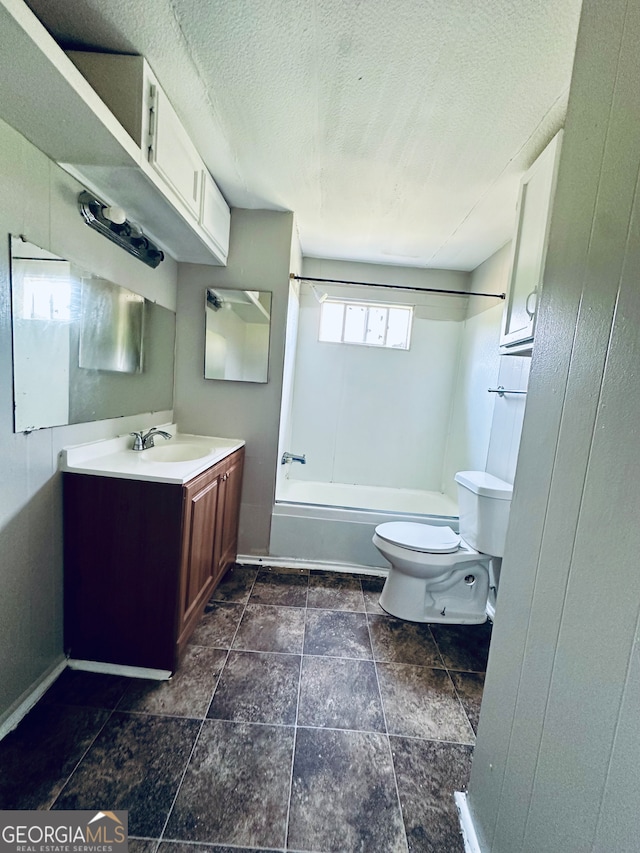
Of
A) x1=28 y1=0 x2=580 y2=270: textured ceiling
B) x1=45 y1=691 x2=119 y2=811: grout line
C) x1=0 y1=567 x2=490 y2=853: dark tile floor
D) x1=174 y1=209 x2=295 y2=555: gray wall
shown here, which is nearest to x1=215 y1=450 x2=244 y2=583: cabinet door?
x1=174 y1=209 x2=295 y2=555: gray wall

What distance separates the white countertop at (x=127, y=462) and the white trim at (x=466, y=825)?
141 centimetres

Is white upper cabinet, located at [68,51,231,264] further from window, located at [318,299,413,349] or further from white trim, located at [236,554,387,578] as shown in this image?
white trim, located at [236,554,387,578]

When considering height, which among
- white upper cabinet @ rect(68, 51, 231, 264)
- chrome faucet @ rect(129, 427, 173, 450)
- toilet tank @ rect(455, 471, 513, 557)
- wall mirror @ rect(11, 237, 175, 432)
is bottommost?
toilet tank @ rect(455, 471, 513, 557)

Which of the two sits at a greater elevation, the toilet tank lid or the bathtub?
the toilet tank lid

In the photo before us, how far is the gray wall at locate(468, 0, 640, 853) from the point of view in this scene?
0.57 meters

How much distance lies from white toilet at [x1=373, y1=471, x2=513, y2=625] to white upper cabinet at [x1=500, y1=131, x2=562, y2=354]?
0.82 metres

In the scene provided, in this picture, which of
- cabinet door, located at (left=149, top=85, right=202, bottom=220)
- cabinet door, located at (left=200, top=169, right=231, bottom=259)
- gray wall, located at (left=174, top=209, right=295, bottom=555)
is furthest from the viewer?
gray wall, located at (left=174, top=209, right=295, bottom=555)

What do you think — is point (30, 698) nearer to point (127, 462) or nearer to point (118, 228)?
point (127, 462)

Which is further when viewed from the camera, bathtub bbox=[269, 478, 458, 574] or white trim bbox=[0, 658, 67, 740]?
bathtub bbox=[269, 478, 458, 574]

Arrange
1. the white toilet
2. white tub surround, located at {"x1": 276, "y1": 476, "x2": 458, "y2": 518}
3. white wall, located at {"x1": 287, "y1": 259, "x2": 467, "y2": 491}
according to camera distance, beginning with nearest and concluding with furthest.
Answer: the white toilet, white tub surround, located at {"x1": 276, "y1": 476, "x2": 458, "y2": 518}, white wall, located at {"x1": 287, "y1": 259, "x2": 467, "y2": 491}

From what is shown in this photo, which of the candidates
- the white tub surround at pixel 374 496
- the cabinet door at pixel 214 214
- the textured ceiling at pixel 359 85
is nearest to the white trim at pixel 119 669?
the white tub surround at pixel 374 496

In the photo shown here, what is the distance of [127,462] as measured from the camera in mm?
1568

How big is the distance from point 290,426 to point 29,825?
247 centimetres

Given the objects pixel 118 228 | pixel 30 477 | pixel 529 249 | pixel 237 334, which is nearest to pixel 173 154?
pixel 118 228
